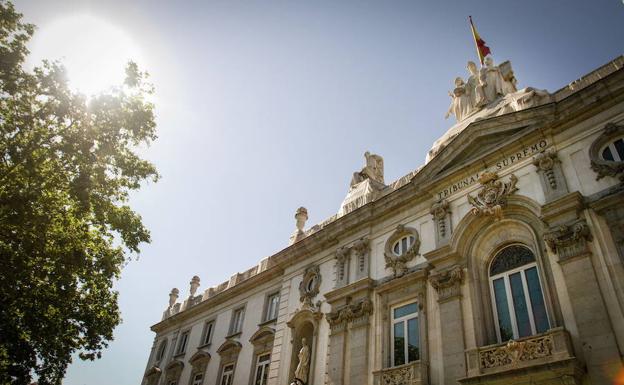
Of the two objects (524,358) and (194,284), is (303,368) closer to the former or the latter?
(524,358)

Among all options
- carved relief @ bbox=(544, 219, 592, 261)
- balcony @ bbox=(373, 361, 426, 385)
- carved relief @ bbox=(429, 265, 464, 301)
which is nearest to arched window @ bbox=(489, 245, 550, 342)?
carved relief @ bbox=(429, 265, 464, 301)

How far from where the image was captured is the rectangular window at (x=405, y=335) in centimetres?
1664

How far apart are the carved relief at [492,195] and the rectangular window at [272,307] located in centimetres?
1266

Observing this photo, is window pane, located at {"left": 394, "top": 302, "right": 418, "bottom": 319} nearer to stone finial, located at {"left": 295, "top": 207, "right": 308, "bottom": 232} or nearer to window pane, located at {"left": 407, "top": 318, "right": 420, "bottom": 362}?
window pane, located at {"left": 407, "top": 318, "right": 420, "bottom": 362}

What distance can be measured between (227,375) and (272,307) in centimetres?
424

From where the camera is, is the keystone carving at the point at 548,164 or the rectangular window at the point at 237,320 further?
the rectangular window at the point at 237,320

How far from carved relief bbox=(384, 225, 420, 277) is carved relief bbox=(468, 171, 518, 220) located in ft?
8.86

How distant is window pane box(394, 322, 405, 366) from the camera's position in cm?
1684

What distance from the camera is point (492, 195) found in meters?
16.8

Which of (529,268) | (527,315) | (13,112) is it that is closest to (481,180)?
(529,268)

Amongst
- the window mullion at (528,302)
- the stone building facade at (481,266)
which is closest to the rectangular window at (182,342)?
the stone building facade at (481,266)

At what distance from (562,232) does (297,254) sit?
13528 millimetres

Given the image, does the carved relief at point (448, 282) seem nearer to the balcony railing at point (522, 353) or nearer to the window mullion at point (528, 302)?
the window mullion at point (528, 302)

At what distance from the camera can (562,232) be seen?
13.9 meters
